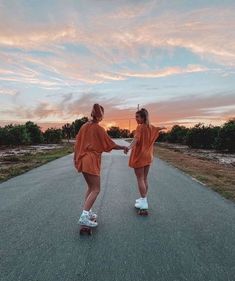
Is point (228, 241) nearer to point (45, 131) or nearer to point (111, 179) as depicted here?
point (111, 179)

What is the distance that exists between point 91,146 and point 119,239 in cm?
151

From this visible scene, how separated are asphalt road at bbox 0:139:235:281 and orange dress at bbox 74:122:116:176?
39.6 inches

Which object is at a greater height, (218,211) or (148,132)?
(148,132)

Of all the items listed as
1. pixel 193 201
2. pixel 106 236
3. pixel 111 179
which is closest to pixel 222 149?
pixel 111 179

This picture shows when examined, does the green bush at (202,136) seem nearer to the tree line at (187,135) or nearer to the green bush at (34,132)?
the tree line at (187,135)

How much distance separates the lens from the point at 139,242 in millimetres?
5121

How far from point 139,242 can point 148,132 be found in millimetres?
2383

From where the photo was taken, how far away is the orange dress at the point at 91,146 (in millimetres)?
5797

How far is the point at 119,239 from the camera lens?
5262 mm

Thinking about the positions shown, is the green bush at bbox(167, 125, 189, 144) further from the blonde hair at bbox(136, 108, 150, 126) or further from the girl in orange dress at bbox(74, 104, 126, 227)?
the girl in orange dress at bbox(74, 104, 126, 227)

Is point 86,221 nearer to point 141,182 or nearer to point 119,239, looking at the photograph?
point 119,239

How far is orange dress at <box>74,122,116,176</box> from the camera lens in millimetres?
5797

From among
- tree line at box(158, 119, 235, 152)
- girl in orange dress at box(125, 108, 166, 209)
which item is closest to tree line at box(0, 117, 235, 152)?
tree line at box(158, 119, 235, 152)

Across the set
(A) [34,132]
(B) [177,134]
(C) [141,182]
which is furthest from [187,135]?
(C) [141,182]
